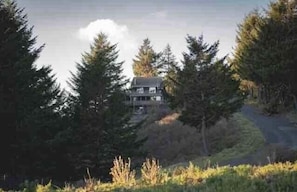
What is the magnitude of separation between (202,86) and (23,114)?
11937 millimetres

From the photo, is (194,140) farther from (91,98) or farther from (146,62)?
(146,62)

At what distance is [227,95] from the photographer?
27.8 metres

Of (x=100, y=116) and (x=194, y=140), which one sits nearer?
(x=100, y=116)

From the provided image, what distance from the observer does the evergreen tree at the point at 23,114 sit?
886 inches

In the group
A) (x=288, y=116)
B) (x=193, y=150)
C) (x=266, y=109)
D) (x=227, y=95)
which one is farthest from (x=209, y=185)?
(x=266, y=109)

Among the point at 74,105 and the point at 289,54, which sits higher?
the point at 289,54

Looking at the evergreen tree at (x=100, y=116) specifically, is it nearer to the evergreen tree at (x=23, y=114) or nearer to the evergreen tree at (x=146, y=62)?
the evergreen tree at (x=23, y=114)

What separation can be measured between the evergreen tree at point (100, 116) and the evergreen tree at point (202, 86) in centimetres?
414

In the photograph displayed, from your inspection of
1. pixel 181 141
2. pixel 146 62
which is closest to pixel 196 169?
pixel 181 141

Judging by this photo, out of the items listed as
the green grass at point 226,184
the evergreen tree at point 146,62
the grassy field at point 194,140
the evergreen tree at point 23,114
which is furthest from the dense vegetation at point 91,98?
the evergreen tree at point 146,62

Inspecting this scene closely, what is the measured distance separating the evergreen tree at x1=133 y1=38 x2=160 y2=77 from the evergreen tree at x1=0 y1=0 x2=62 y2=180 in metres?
56.6

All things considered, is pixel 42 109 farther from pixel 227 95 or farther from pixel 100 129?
pixel 227 95

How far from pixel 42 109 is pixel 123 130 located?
18.6ft

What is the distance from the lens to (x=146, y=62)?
82.9 metres
